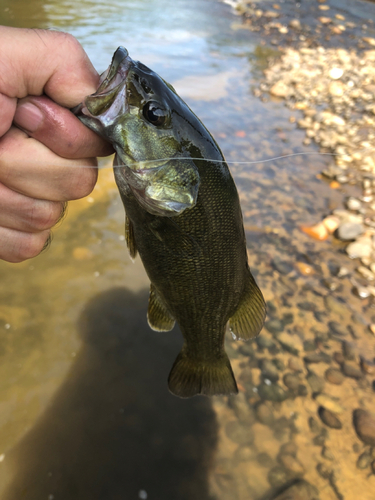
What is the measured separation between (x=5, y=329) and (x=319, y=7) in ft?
50.5

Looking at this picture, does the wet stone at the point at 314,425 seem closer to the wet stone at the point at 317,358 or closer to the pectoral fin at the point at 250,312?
the wet stone at the point at 317,358

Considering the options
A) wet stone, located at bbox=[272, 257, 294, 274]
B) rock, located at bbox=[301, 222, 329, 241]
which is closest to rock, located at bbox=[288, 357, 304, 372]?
wet stone, located at bbox=[272, 257, 294, 274]

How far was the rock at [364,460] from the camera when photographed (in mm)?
2419

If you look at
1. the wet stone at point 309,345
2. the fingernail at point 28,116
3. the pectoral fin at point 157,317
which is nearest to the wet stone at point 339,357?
the wet stone at point 309,345

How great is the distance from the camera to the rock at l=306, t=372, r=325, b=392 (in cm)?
279

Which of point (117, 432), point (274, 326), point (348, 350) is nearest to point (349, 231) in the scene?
point (348, 350)

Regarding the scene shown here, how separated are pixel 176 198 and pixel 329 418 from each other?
7.23 ft

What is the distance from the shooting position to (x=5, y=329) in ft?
9.43

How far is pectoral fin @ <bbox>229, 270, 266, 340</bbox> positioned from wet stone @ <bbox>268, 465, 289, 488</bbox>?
1.19 meters

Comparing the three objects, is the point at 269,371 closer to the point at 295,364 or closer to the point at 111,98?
the point at 295,364

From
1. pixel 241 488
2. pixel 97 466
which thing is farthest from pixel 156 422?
pixel 241 488

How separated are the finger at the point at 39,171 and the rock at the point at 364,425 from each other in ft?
8.14

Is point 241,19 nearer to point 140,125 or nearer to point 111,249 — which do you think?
point 111,249

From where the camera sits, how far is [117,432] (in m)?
2.50
